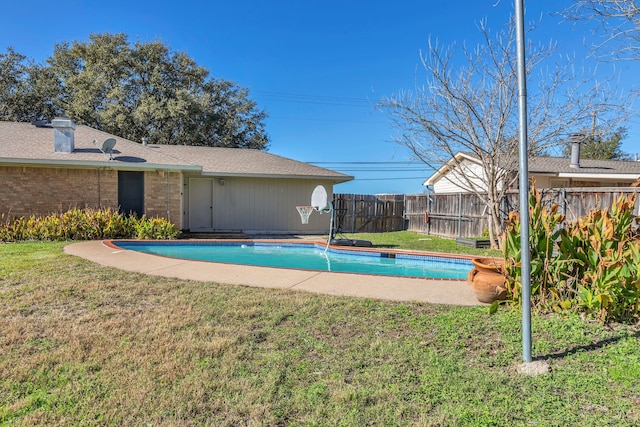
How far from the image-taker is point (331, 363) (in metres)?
3.29

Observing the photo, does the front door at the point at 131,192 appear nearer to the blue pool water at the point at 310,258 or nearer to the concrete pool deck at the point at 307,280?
the blue pool water at the point at 310,258

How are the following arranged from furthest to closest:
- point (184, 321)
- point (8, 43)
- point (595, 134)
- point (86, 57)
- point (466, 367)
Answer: point (86, 57) < point (8, 43) < point (595, 134) < point (184, 321) < point (466, 367)

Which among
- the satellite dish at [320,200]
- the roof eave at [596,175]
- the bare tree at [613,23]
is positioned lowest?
the satellite dish at [320,200]

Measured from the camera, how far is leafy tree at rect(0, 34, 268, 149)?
77.4 feet

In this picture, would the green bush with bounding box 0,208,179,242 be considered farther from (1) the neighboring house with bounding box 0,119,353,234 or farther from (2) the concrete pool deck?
(2) the concrete pool deck

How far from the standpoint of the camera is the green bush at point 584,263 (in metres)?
3.94

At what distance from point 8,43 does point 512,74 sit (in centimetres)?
2782

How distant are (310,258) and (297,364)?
7.41 meters

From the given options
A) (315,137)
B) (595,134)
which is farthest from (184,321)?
(315,137)

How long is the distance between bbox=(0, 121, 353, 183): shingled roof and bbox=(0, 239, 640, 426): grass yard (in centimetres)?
845

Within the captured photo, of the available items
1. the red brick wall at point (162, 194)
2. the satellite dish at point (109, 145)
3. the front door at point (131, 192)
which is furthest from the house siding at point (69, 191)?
the satellite dish at point (109, 145)

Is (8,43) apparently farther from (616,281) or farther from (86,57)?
(616,281)

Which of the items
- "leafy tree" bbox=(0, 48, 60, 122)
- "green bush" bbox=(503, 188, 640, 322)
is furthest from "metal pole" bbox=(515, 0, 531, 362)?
"leafy tree" bbox=(0, 48, 60, 122)

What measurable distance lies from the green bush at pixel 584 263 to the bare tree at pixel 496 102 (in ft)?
22.5
